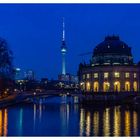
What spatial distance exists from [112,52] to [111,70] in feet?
14.1

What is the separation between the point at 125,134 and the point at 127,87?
67447 mm

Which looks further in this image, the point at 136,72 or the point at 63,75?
the point at 63,75

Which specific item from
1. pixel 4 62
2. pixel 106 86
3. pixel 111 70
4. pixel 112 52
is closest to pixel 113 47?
pixel 112 52

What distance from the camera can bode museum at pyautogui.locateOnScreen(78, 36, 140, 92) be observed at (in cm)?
9444

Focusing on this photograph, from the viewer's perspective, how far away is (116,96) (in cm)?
7512

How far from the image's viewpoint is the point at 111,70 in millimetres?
94688

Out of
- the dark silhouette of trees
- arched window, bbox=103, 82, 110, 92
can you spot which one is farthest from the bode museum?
the dark silhouette of trees

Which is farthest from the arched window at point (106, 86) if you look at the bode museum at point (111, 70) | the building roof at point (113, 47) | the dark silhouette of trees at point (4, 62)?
the dark silhouette of trees at point (4, 62)

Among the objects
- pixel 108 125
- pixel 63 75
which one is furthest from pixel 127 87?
pixel 108 125

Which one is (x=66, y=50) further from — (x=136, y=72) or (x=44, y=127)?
(x=44, y=127)

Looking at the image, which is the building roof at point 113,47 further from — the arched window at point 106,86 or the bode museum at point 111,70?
the arched window at point 106,86

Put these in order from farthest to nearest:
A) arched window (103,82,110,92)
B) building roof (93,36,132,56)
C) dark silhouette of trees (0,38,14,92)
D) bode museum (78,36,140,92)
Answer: building roof (93,36,132,56)
arched window (103,82,110,92)
bode museum (78,36,140,92)
dark silhouette of trees (0,38,14,92)

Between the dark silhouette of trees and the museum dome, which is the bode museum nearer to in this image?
the museum dome

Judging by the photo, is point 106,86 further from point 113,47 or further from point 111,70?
point 113,47
